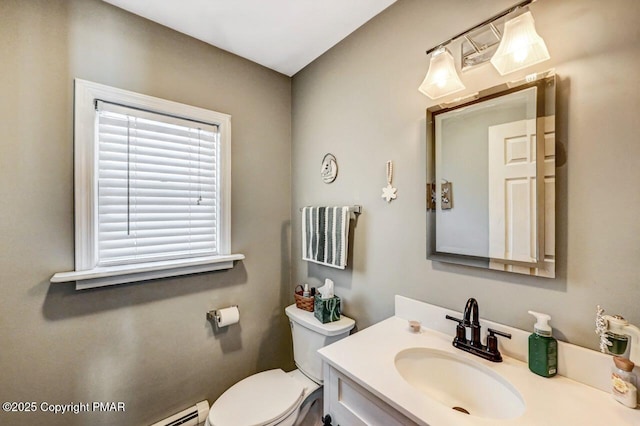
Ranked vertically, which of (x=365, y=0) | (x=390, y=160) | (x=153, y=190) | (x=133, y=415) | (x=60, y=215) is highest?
(x=365, y=0)

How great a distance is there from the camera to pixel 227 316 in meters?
1.58

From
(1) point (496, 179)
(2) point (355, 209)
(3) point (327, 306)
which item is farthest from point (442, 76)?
(3) point (327, 306)

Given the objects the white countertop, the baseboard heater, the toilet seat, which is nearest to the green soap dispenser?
the white countertop

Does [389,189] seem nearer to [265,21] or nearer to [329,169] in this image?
[329,169]

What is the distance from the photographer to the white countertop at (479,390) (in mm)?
654

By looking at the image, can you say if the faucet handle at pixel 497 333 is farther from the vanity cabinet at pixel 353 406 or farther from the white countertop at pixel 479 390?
the vanity cabinet at pixel 353 406

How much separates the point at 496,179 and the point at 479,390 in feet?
2.44

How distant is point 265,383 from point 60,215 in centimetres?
131

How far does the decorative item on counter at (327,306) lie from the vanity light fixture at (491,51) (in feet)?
3.73

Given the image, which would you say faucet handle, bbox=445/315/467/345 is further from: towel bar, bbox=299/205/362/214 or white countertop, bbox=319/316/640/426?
towel bar, bbox=299/205/362/214

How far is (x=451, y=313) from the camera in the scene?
109cm

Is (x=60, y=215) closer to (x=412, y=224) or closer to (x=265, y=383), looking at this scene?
(x=265, y=383)

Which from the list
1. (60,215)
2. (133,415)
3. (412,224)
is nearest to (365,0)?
(412,224)

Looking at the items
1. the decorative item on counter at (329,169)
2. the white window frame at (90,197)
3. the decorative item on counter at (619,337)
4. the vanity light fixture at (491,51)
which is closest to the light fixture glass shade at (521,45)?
the vanity light fixture at (491,51)
